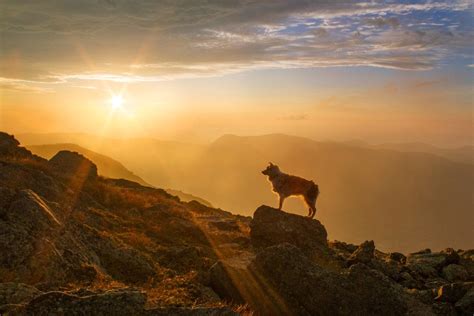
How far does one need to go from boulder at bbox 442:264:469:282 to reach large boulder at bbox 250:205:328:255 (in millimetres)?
6530

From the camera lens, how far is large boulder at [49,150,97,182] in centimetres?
3090

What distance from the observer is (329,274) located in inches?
517

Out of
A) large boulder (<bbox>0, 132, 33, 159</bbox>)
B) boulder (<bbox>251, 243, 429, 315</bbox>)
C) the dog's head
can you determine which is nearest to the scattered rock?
the dog's head

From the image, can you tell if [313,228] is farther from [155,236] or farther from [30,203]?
[30,203]

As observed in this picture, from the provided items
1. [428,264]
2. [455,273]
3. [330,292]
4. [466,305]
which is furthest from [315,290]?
[455,273]

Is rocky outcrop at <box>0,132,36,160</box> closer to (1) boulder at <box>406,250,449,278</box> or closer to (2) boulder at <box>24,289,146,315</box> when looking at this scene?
(2) boulder at <box>24,289,146,315</box>

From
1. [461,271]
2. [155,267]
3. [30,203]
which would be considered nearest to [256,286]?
[155,267]

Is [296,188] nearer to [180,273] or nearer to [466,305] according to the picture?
[180,273]

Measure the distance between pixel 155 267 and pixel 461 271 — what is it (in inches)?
655

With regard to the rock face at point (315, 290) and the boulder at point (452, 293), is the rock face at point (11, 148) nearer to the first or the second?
the rock face at point (315, 290)

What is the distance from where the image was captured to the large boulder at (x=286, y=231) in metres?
21.9

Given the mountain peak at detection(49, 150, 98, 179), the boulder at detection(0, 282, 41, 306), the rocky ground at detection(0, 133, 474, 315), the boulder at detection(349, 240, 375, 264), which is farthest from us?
the mountain peak at detection(49, 150, 98, 179)

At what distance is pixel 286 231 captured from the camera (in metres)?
22.0

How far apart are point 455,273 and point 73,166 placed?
2738 centimetres
